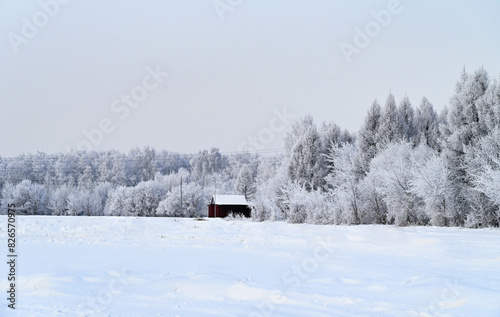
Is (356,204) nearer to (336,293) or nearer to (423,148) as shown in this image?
(423,148)

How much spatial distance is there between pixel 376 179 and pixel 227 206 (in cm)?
2975

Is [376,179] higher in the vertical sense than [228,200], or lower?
higher

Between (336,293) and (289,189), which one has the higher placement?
(289,189)

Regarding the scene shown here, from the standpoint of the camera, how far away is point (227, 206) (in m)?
59.5

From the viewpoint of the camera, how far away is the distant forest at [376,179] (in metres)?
26.8

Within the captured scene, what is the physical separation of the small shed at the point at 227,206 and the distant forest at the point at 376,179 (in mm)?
5673

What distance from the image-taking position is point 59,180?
90000mm

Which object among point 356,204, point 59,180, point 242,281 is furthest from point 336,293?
point 59,180

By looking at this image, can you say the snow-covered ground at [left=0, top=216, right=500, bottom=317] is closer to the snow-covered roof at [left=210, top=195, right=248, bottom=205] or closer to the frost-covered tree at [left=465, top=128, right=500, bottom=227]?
the frost-covered tree at [left=465, top=128, right=500, bottom=227]

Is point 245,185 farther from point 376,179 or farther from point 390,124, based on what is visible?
point 376,179

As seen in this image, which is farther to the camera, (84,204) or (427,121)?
(84,204)

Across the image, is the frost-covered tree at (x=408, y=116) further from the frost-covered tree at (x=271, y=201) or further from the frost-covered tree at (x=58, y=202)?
the frost-covered tree at (x=58, y=202)

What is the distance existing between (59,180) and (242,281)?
3476 inches

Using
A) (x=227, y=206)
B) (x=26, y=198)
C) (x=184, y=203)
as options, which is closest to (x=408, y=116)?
(x=227, y=206)
